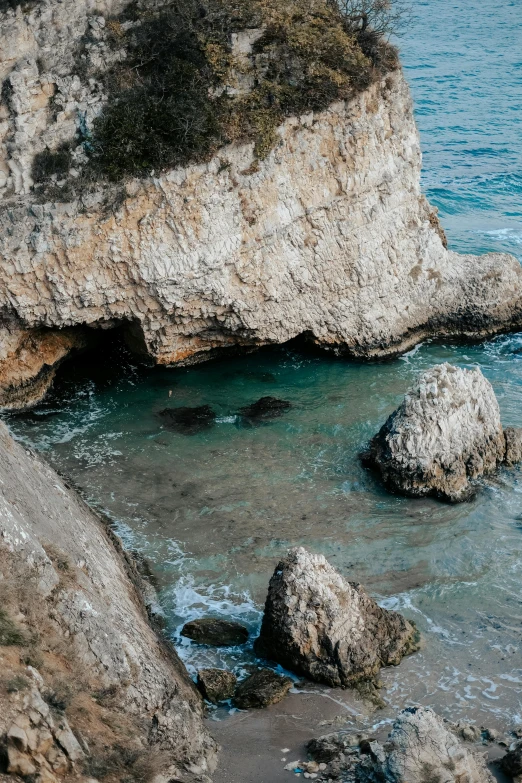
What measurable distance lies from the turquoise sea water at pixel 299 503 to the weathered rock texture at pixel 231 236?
4.54ft

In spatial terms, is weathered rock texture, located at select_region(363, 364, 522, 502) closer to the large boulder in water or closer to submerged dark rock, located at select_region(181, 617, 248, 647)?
submerged dark rock, located at select_region(181, 617, 248, 647)

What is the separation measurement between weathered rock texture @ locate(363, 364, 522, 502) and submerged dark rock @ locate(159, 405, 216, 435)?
4.13 m

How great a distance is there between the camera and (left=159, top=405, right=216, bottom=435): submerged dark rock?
2119 cm

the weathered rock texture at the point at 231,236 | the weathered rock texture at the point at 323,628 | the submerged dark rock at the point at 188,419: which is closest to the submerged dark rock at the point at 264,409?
the submerged dark rock at the point at 188,419

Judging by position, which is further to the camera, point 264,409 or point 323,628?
point 264,409

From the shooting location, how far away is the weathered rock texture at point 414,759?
1102 centimetres

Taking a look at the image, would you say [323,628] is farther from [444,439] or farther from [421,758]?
[444,439]

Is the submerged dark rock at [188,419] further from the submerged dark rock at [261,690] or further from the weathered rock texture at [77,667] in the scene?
the submerged dark rock at [261,690]

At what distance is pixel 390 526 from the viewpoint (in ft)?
59.5

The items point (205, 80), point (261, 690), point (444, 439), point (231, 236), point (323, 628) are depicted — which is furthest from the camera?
point (231, 236)

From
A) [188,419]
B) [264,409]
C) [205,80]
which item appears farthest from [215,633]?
[205,80]

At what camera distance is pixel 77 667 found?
11.5m

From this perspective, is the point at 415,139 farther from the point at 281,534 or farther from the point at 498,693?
the point at 498,693

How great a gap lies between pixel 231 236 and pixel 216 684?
37.6ft
